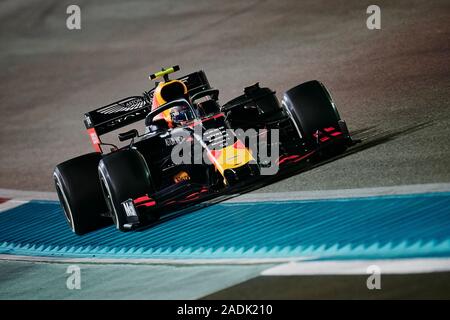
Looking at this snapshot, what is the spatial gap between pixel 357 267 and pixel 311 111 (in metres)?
3.23

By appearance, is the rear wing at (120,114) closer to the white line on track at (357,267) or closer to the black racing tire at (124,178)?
the black racing tire at (124,178)

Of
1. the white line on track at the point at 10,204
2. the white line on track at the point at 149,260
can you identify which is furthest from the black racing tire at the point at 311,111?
the white line on track at the point at 10,204

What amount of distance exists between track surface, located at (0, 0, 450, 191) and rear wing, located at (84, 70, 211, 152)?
6.86 feet

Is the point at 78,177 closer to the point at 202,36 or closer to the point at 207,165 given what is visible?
the point at 207,165

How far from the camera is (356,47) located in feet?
53.8

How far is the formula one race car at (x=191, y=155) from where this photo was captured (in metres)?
8.66

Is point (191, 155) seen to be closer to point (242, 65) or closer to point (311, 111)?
point (311, 111)

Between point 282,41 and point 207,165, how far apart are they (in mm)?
9579

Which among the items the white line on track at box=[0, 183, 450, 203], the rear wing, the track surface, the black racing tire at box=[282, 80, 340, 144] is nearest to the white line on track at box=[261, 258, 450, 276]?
the white line on track at box=[0, 183, 450, 203]

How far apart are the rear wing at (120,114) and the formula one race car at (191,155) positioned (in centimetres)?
53

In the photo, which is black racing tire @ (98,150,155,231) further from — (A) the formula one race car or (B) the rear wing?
(B) the rear wing
